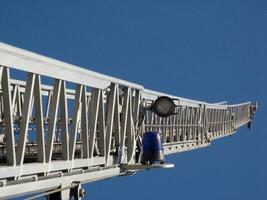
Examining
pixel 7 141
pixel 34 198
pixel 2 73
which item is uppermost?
pixel 2 73

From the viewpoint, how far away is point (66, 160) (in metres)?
14.2

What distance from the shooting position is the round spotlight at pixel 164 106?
19.1 metres

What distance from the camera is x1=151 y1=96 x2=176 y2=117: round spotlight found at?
62.5ft

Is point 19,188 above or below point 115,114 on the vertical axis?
below

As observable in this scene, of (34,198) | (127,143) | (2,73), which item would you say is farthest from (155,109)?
(2,73)

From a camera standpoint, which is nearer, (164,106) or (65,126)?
(65,126)

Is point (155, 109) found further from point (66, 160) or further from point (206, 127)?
point (206, 127)

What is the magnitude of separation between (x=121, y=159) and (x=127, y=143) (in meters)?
1.26

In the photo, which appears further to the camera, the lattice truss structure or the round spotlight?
the round spotlight

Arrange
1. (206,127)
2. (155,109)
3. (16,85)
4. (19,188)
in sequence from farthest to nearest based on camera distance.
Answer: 1. (206,127)
2. (16,85)
3. (155,109)
4. (19,188)

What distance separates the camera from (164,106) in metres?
19.1

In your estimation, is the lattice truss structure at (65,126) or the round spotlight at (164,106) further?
the round spotlight at (164,106)

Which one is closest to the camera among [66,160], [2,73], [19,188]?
[2,73]

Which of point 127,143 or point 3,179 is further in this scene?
point 127,143
